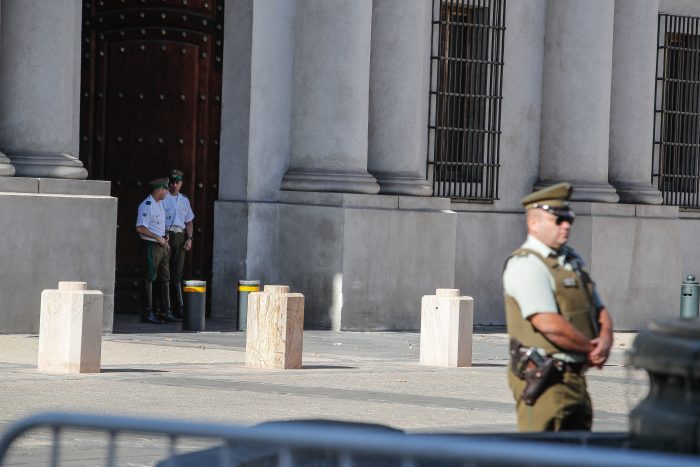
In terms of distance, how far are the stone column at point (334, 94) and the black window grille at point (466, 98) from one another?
179cm

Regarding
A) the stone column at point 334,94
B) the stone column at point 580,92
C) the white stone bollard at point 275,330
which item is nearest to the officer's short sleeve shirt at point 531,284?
the white stone bollard at point 275,330

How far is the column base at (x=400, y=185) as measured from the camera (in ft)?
70.0

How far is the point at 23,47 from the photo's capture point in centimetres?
1848

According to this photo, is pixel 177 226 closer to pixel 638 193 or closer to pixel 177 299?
pixel 177 299

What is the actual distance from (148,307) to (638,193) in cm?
767

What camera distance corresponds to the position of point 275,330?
15.3 m

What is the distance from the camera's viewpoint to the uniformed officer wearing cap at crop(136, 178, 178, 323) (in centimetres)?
2039

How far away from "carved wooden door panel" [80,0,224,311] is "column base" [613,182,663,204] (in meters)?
6.14

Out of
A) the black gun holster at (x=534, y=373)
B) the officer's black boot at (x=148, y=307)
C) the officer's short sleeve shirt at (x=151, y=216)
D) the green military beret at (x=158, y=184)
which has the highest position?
the green military beret at (x=158, y=184)

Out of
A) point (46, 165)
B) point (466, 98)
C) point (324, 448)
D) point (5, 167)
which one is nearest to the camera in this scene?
point (324, 448)

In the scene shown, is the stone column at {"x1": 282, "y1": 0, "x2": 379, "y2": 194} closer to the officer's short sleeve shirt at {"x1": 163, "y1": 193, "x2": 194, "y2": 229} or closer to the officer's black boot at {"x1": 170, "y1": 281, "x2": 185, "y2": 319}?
the officer's short sleeve shirt at {"x1": 163, "y1": 193, "x2": 194, "y2": 229}

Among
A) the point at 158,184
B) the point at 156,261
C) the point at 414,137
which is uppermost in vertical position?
the point at 414,137

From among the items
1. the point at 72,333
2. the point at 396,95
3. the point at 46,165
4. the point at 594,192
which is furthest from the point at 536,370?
the point at 594,192

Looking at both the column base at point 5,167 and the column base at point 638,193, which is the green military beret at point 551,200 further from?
the column base at point 638,193
